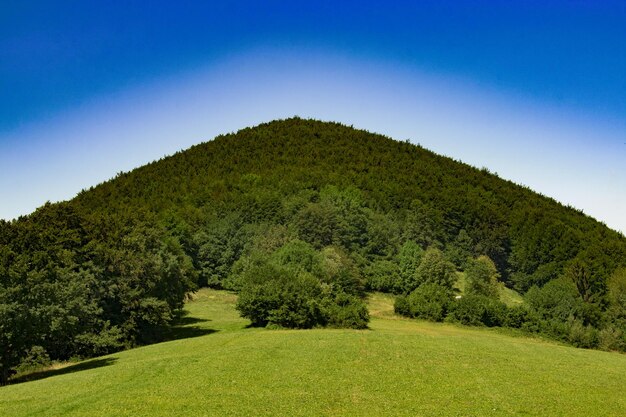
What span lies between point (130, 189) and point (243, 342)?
450 feet

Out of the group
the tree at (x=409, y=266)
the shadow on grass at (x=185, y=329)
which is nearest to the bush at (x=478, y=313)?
the tree at (x=409, y=266)

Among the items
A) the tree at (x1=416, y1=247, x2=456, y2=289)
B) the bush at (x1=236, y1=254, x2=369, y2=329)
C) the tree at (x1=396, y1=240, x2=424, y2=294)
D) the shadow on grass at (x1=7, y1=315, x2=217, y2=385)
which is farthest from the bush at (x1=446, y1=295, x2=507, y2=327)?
the shadow on grass at (x1=7, y1=315, x2=217, y2=385)

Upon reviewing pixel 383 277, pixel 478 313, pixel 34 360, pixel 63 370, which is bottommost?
pixel 63 370

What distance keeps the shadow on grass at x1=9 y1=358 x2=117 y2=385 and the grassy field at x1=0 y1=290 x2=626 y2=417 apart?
24 centimetres

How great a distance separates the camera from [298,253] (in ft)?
302

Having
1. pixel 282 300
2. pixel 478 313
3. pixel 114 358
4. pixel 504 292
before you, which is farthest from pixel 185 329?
pixel 504 292

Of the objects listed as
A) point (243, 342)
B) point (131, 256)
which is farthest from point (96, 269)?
point (243, 342)

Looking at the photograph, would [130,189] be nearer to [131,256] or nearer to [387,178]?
[387,178]

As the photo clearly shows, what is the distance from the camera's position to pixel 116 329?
5647 centimetres

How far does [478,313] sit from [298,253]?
33970 mm

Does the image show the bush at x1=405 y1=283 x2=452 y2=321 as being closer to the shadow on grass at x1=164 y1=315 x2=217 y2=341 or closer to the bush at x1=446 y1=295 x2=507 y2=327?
the bush at x1=446 y1=295 x2=507 y2=327

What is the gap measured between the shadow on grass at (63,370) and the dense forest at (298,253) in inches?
41.4

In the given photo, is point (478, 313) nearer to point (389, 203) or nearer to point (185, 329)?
point (185, 329)

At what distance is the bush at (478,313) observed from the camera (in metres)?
82.2
